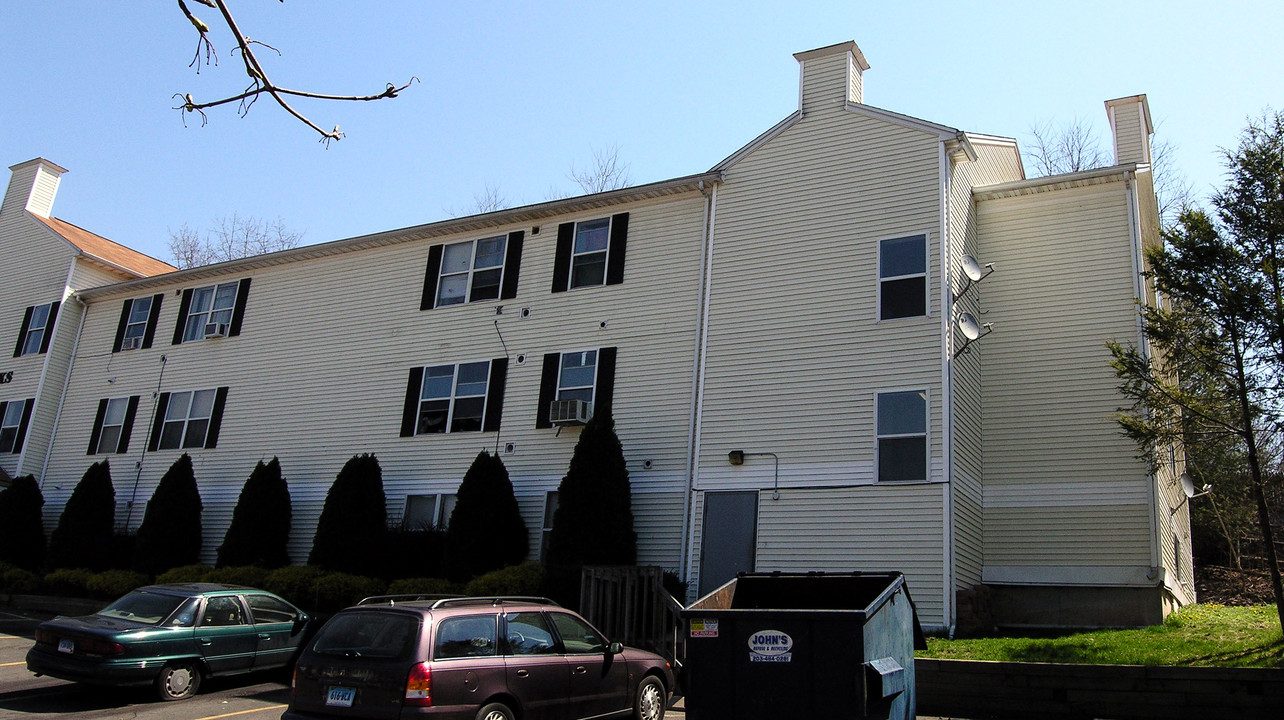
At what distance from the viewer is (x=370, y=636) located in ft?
28.5

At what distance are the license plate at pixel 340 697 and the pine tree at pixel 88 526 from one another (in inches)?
650

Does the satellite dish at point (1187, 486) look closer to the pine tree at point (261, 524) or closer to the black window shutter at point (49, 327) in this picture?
the pine tree at point (261, 524)

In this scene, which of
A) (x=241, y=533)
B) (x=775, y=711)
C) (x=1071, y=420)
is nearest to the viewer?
(x=775, y=711)

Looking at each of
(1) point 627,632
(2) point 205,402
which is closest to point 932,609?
(1) point 627,632

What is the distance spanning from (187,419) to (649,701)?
17535mm

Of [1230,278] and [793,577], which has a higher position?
[1230,278]

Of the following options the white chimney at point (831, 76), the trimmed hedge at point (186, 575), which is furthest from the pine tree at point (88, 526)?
the white chimney at point (831, 76)

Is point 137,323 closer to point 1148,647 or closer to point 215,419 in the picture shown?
point 215,419

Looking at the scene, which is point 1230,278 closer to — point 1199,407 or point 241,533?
point 1199,407

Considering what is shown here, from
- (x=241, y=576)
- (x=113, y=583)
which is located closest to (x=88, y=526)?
(x=113, y=583)

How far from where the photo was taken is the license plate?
27.3 feet

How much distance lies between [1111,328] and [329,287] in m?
16.5

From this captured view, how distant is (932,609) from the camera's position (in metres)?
14.5

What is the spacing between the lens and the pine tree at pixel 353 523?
18.9m
